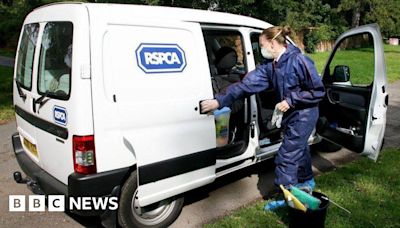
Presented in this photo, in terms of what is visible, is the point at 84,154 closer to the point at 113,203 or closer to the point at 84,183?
the point at 84,183

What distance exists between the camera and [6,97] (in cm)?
1011

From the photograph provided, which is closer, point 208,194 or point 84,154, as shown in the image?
point 84,154

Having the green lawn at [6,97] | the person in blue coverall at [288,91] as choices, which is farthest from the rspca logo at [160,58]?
the green lawn at [6,97]

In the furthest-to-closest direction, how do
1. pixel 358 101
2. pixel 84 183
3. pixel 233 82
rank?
1. pixel 358 101
2. pixel 233 82
3. pixel 84 183

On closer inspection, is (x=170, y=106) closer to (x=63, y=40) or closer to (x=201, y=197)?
(x=63, y=40)

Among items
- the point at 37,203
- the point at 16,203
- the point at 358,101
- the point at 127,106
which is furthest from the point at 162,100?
the point at 358,101

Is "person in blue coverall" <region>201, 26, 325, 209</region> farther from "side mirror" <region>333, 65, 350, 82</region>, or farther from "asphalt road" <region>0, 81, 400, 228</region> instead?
"side mirror" <region>333, 65, 350, 82</region>

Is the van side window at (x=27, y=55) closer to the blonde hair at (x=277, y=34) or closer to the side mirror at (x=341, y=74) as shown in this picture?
the blonde hair at (x=277, y=34)

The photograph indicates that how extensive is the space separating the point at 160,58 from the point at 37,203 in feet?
7.34

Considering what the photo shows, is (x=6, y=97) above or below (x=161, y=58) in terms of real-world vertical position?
below

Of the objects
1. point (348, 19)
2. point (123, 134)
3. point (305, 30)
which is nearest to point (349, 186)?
point (123, 134)

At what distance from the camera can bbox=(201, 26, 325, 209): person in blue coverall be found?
3.66 m

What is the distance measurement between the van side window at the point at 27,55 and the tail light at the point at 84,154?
1.05 metres

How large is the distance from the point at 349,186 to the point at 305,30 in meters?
24.9
